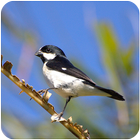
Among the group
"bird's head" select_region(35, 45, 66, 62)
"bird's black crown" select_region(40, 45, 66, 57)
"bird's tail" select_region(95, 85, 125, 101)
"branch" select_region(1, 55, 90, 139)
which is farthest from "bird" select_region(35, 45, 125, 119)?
"branch" select_region(1, 55, 90, 139)

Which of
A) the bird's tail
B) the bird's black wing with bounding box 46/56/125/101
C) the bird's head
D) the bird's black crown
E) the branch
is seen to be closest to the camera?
the branch

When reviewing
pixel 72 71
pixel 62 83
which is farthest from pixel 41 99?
pixel 72 71

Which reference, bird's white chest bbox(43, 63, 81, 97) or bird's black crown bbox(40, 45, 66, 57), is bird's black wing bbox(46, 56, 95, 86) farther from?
bird's black crown bbox(40, 45, 66, 57)

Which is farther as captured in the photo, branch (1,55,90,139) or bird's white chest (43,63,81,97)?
bird's white chest (43,63,81,97)

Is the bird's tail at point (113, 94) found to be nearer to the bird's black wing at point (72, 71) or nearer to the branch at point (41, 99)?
the bird's black wing at point (72, 71)

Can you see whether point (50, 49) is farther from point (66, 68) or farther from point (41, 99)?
point (41, 99)

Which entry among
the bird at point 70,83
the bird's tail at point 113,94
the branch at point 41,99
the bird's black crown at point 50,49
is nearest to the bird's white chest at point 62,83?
the bird at point 70,83

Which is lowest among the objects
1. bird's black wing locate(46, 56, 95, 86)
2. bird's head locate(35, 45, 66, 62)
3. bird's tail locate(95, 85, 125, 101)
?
bird's tail locate(95, 85, 125, 101)

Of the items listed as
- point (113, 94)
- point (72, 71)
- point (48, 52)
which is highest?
point (48, 52)

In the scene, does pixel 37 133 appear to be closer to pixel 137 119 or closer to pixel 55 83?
pixel 55 83
